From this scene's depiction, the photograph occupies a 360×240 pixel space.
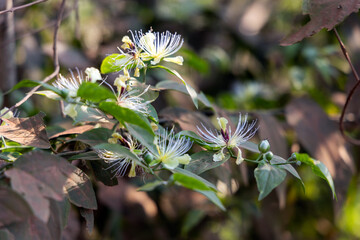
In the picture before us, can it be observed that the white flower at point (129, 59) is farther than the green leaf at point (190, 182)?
Yes

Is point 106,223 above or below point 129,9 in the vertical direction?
below

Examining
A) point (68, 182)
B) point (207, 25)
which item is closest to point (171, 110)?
point (68, 182)

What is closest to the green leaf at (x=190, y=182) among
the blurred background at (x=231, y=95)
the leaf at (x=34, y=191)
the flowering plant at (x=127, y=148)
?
the flowering plant at (x=127, y=148)

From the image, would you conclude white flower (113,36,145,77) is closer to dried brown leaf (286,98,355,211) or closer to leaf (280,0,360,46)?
leaf (280,0,360,46)

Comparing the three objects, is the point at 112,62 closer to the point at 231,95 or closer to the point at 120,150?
the point at 120,150

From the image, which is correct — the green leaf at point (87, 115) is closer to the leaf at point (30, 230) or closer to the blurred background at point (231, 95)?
the leaf at point (30, 230)

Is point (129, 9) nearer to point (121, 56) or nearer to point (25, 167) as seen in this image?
point (121, 56)

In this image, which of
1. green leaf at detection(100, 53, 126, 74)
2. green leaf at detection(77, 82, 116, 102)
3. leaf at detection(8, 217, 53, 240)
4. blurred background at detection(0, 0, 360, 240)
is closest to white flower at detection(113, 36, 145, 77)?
green leaf at detection(100, 53, 126, 74)
